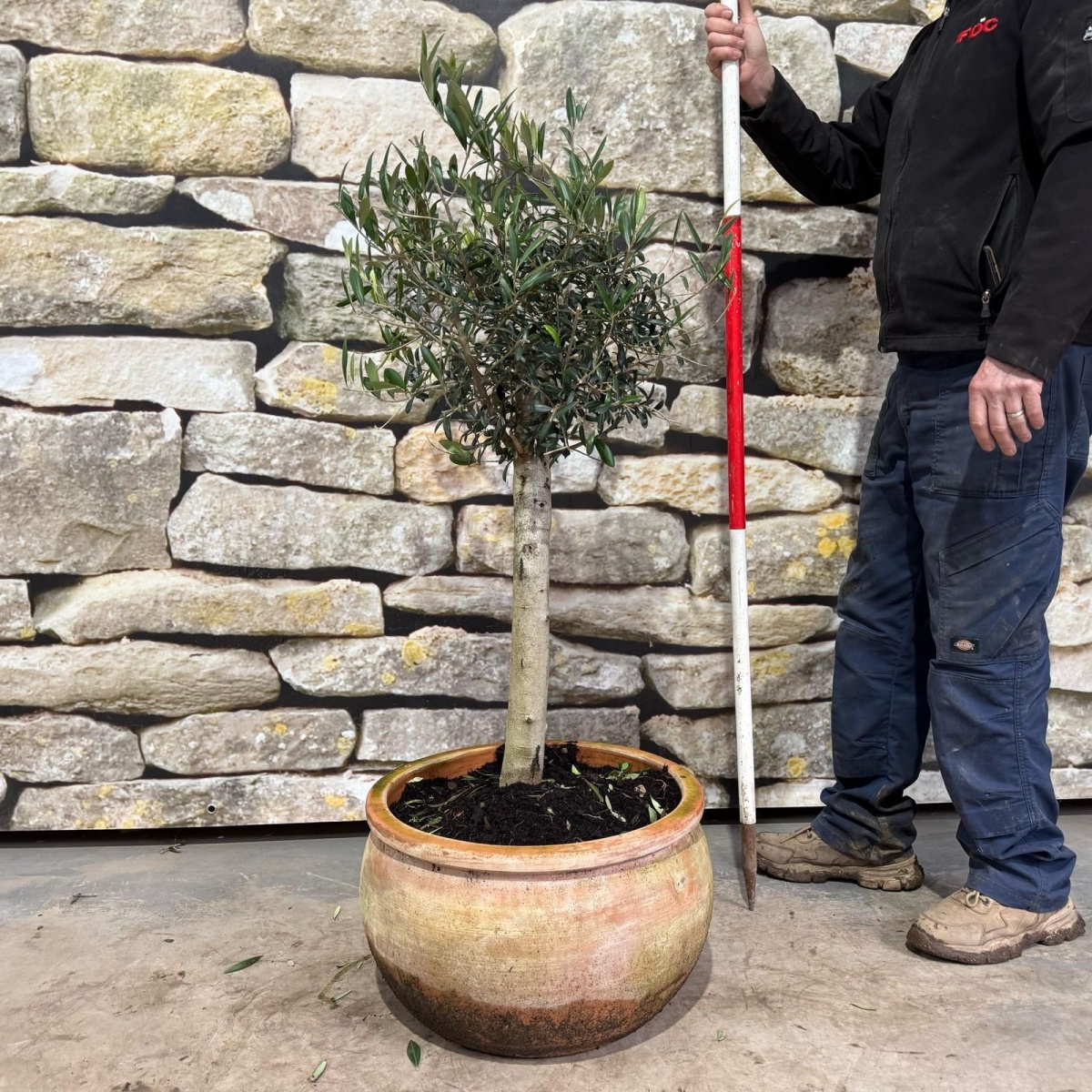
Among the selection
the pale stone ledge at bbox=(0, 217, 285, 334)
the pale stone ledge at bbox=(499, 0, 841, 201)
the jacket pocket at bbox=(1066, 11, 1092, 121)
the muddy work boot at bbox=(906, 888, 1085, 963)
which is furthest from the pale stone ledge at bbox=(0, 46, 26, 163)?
the muddy work boot at bbox=(906, 888, 1085, 963)

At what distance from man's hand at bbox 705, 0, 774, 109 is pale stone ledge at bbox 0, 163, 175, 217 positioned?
1.22m

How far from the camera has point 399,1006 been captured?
159 centimetres

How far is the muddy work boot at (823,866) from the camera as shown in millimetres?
2023

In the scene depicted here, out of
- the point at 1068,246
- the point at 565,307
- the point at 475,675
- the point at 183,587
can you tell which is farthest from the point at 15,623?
the point at 1068,246

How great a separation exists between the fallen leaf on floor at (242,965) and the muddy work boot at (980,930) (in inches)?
47.9

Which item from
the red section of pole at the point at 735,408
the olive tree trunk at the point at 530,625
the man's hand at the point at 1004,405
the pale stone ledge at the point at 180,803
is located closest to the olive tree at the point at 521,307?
the olive tree trunk at the point at 530,625

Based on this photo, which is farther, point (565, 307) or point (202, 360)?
point (202, 360)

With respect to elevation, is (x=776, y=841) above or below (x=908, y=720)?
below

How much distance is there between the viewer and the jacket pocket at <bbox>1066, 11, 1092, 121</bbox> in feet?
4.90

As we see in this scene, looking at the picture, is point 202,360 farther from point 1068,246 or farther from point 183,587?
point 1068,246

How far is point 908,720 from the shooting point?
2021 millimetres

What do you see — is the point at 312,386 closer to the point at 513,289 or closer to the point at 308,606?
the point at 308,606

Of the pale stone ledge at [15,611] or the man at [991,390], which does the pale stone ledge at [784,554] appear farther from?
the pale stone ledge at [15,611]

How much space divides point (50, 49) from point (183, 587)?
3.99ft
